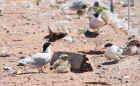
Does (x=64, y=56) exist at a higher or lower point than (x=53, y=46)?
higher

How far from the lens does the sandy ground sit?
5.48m

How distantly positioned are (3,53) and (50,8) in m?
8.99

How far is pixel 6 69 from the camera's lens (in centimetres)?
656

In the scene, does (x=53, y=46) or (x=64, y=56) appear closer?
(x=64, y=56)

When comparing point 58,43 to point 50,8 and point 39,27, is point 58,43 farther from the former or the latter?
point 50,8

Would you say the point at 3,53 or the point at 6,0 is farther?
the point at 6,0

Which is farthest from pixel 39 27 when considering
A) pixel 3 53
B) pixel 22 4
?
pixel 22 4

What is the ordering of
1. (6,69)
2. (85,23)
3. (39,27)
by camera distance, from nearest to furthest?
(6,69)
(39,27)
(85,23)

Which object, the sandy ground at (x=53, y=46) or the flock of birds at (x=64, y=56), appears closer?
the sandy ground at (x=53, y=46)

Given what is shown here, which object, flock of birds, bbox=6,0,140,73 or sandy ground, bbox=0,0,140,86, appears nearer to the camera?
sandy ground, bbox=0,0,140,86

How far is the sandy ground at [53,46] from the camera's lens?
5.48 meters

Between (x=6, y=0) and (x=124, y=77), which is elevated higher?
(x=6, y=0)

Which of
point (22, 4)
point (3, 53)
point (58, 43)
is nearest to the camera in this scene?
point (3, 53)

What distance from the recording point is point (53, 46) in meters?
8.68
